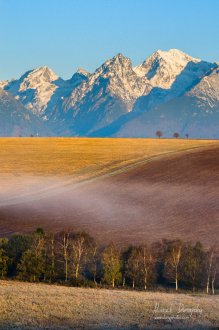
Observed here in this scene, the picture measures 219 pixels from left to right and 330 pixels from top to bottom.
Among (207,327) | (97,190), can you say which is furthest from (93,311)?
(97,190)

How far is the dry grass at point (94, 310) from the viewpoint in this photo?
40531 mm

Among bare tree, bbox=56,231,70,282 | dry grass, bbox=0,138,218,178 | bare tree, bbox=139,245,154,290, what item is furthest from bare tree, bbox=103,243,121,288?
dry grass, bbox=0,138,218,178

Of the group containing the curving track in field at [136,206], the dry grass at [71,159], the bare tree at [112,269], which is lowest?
the bare tree at [112,269]

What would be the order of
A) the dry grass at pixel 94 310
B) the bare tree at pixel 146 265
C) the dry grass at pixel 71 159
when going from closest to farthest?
1. the dry grass at pixel 94 310
2. the bare tree at pixel 146 265
3. the dry grass at pixel 71 159

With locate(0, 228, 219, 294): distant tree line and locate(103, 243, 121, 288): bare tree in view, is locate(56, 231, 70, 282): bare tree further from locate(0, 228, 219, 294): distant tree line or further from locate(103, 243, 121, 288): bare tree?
locate(103, 243, 121, 288): bare tree

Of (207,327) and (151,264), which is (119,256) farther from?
(207,327)

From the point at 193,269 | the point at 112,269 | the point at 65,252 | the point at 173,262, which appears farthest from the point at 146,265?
the point at 65,252

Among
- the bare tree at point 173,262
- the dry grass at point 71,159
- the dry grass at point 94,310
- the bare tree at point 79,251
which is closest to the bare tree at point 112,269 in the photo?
the bare tree at point 79,251

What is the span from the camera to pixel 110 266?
61562 mm

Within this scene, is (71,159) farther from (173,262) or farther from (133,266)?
(133,266)

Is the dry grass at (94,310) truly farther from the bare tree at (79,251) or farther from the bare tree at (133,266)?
the bare tree at (79,251)

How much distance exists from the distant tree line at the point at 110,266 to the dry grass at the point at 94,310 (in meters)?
9.65

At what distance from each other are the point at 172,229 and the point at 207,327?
47591 mm

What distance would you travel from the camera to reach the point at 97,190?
124 metres
